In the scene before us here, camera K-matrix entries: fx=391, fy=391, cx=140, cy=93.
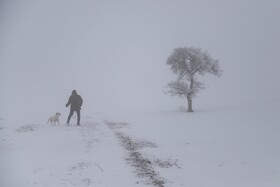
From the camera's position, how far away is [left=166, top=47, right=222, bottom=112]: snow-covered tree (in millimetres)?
47969

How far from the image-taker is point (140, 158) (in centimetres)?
1544

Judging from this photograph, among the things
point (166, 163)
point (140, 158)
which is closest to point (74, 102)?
point (140, 158)

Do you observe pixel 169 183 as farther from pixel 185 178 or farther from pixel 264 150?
pixel 264 150

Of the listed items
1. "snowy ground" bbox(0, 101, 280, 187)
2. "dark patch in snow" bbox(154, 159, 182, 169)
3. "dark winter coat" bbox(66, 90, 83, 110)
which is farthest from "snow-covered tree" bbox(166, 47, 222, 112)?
"dark patch in snow" bbox(154, 159, 182, 169)

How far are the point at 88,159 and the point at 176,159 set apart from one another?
3467 millimetres

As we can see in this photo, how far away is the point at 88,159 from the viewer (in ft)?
50.3

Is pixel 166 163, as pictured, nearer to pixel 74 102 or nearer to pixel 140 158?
pixel 140 158

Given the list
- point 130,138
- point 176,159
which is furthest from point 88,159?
point 130,138

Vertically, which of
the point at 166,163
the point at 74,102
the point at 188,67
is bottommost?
the point at 166,163

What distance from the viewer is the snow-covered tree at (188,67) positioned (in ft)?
157

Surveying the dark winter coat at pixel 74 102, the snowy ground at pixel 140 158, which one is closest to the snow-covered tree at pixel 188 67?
the dark winter coat at pixel 74 102

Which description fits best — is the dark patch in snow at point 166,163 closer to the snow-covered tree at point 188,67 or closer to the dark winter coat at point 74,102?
the dark winter coat at point 74,102

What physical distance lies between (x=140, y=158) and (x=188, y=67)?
33.9m

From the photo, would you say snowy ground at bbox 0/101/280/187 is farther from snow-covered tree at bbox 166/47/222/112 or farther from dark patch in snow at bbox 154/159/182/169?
snow-covered tree at bbox 166/47/222/112
